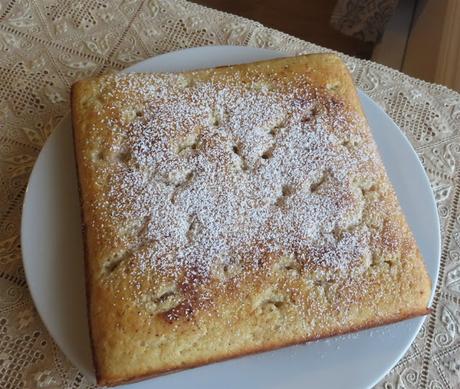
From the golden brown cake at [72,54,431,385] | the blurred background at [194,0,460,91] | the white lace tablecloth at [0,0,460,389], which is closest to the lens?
the golden brown cake at [72,54,431,385]

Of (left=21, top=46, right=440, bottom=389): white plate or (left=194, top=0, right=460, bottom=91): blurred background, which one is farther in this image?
(left=194, top=0, right=460, bottom=91): blurred background

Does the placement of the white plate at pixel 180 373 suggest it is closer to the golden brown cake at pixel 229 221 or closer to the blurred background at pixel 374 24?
the golden brown cake at pixel 229 221

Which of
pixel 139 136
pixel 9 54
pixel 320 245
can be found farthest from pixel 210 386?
pixel 9 54

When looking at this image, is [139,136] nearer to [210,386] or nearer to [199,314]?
[199,314]

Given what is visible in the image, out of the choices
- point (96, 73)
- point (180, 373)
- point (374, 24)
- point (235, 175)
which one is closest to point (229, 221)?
point (235, 175)

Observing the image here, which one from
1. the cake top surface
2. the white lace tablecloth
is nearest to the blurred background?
the white lace tablecloth

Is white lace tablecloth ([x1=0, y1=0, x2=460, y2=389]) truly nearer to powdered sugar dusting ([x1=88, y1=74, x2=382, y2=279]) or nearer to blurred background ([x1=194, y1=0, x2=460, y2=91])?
powdered sugar dusting ([x1=88, y1=74, x2=382, y2=279])

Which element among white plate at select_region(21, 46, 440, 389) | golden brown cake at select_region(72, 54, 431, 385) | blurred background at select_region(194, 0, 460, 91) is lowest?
white plate at select_region(21, 46, 440, 389)
